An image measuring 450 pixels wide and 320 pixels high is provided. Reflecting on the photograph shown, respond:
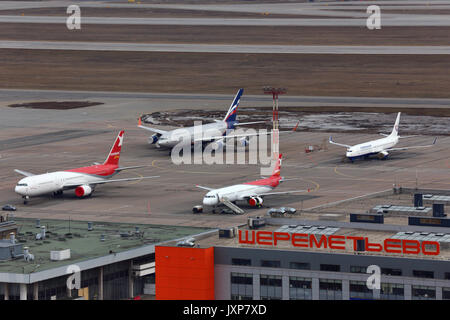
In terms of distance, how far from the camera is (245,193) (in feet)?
319

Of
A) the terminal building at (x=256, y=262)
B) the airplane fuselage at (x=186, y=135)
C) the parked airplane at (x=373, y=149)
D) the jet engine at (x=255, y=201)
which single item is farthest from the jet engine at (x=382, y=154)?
the terminal building at (x=256, y=262)

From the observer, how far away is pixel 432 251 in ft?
177

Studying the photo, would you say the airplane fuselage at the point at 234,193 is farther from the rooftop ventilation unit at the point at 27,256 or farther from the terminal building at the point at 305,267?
the rooftop ventilation unit at the point at 27,256

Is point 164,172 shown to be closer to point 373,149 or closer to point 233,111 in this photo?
point 233,111

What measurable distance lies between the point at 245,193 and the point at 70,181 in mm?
22481

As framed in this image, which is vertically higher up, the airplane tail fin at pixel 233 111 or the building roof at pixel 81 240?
the airplane tail fin at pixel 233 111

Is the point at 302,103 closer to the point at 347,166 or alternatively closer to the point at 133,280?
the point at 347,166

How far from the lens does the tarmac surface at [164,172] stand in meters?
97.1

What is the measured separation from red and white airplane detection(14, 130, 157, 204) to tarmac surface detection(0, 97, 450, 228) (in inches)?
58.4

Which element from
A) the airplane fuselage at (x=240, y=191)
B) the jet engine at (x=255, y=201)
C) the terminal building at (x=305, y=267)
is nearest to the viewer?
the terminal building at (x=305, y=267)

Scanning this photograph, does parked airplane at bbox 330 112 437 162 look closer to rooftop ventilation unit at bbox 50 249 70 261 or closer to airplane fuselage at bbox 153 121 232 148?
airplane fuselage at bbox 153 121 232 148

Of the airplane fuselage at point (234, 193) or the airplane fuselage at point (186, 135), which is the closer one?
the airplane fuselage at point (234, 193)

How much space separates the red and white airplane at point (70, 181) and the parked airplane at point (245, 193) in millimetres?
16774

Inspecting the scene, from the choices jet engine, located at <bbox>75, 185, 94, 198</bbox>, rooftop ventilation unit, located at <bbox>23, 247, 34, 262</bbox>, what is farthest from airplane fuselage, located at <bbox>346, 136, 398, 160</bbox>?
rooftop ventilation unit, located at <bbox>23, 247, 34, 262</bbox>
